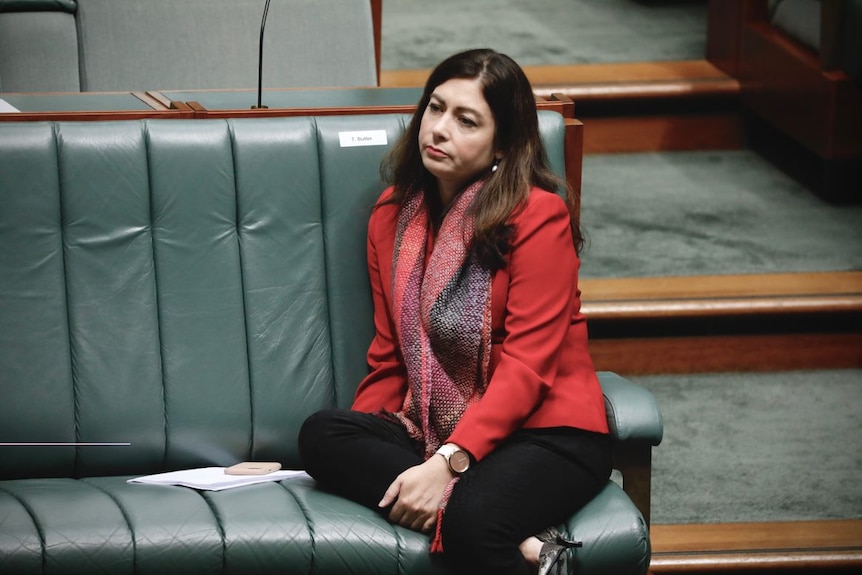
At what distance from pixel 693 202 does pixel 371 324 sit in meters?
1.45

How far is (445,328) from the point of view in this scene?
1925 mm

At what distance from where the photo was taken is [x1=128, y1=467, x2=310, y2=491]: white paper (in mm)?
1937

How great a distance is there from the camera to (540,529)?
179 cm

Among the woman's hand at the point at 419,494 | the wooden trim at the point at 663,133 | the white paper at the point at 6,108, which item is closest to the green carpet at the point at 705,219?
the wooden trim at the point at 663,133

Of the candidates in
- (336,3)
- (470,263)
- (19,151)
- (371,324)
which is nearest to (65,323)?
(19,151)

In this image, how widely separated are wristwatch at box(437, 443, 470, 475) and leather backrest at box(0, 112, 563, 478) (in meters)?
0.35

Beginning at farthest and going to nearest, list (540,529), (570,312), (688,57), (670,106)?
(688,57)
(670,106)
(570,312)
(540,529)

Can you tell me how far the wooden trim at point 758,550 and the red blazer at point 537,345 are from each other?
1.65ft

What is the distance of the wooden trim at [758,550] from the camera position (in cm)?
226

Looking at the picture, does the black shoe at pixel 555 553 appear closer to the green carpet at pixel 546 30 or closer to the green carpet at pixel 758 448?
the green carpet at pixel 758 448

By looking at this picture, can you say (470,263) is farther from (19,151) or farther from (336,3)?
(336,3)

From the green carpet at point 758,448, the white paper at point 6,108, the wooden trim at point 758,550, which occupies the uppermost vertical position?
the white paper at point 6,108

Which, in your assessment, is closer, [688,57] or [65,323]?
[65,323]

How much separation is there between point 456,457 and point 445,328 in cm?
22
